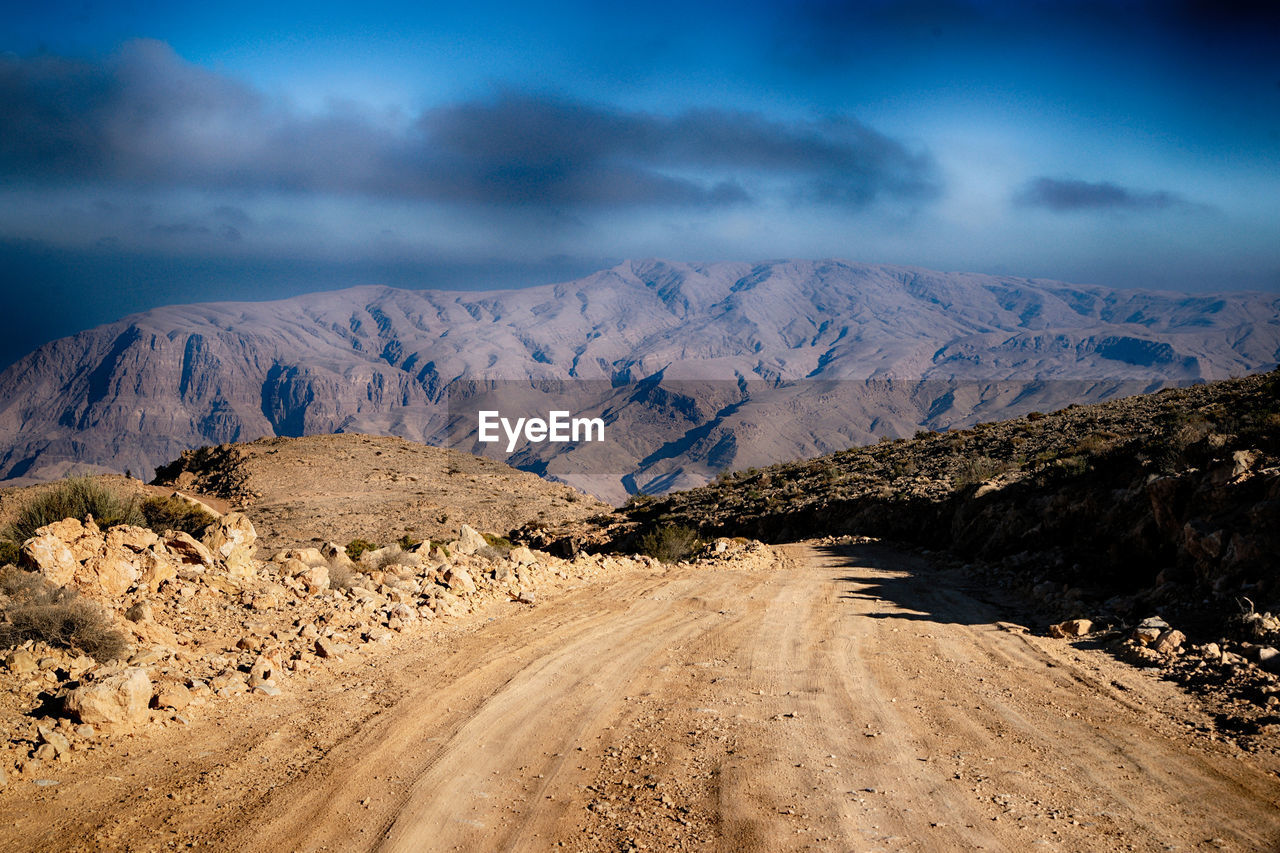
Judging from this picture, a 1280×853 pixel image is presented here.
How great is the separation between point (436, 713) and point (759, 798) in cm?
346

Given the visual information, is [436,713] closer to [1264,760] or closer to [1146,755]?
[1146,755]

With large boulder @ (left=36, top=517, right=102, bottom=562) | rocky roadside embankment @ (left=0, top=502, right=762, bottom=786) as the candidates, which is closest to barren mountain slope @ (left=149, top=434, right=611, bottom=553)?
rocky roadside embankment @ (left=0, top=502, right=762, bottom=786)

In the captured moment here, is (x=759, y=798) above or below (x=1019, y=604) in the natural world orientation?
above

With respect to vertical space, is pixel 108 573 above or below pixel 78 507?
above

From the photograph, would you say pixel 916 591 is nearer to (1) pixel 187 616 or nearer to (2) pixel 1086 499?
(2) pixel 1086 499

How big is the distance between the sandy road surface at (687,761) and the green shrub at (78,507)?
33.5 feet

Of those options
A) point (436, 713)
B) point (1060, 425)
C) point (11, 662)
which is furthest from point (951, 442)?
point (11, 662)

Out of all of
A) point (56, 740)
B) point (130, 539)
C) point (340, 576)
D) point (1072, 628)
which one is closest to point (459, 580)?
point (340, 576)

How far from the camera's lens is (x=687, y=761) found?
6.23m

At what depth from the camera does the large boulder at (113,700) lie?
20.8 ft

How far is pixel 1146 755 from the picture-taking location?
20.9 feet

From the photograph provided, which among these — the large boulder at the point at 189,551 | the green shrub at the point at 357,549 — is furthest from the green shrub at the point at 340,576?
the green shrub at the point at 357,549

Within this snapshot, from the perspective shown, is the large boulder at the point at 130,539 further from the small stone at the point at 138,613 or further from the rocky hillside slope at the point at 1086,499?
the rocky hillside slope at the point at 1086,499

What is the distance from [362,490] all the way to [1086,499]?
3982cm
